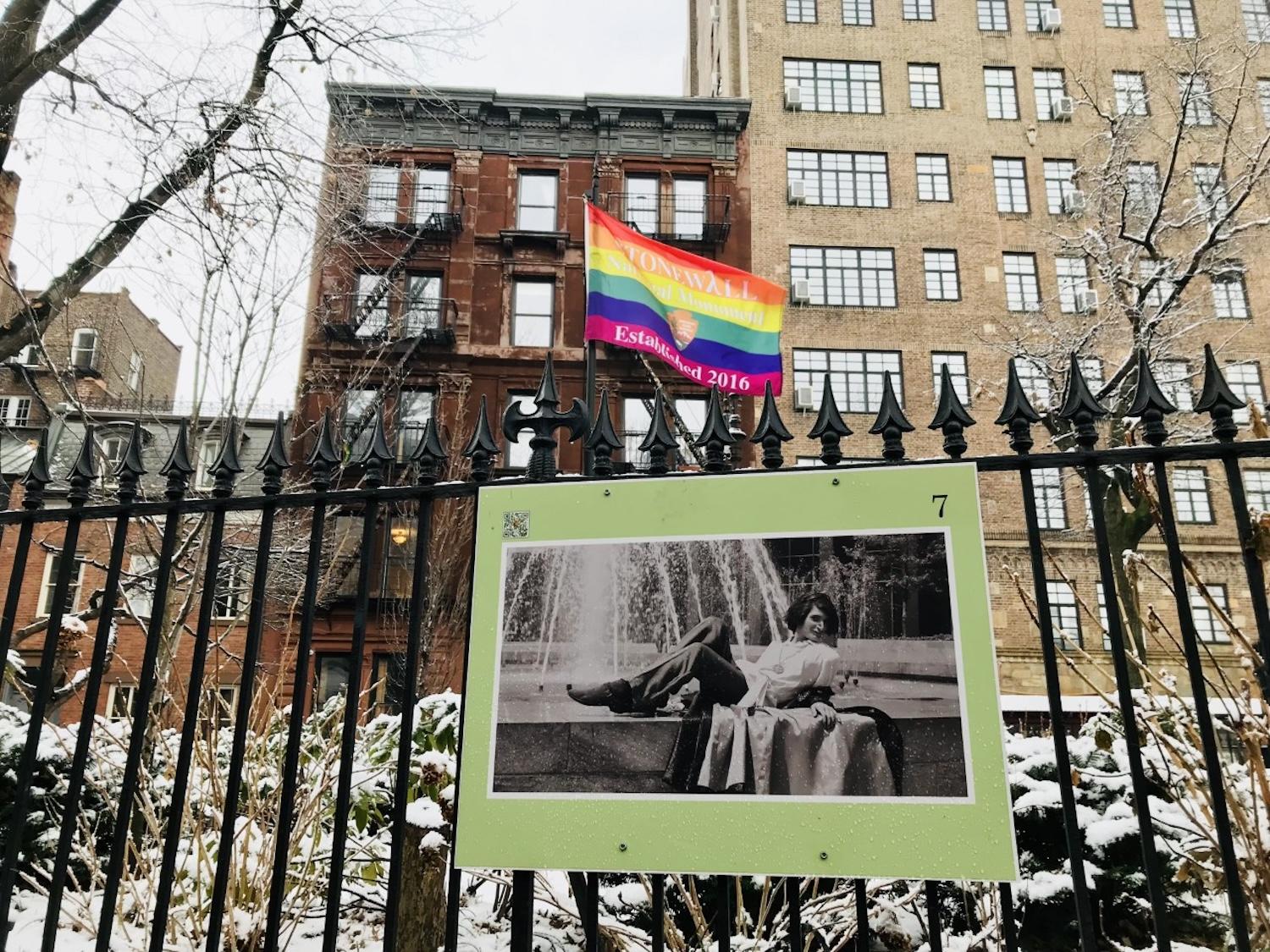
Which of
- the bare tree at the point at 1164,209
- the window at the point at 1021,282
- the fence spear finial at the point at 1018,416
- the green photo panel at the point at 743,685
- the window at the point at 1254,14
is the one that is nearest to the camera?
the green photo panel at the point at 743,685

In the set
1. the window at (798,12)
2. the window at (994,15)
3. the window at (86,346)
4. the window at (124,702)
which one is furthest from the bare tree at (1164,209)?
the window at (86,346)

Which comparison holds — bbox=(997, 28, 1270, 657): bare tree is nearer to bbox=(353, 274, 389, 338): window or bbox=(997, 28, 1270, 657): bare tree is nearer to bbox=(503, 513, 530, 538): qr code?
bbox=(353, 274, 389, 338): window

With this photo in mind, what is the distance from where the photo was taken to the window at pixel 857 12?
2959cm

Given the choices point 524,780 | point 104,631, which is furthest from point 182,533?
point 524,780

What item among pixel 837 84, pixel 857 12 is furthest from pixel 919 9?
pixel 837 84

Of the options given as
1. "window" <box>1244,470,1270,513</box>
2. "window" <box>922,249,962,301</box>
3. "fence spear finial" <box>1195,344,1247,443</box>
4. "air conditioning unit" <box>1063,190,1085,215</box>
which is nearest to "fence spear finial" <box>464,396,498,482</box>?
"fence spear finial" <box>1195,344,1247,443</box>

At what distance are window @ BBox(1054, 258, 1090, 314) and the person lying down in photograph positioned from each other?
27333 mm

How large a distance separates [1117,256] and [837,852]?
67.4ft

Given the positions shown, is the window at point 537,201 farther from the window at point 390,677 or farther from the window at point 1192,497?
the window at point 1192,497

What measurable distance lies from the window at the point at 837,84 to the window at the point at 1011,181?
417 centimetres

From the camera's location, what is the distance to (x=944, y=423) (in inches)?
109

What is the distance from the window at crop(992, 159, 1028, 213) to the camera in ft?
92.4

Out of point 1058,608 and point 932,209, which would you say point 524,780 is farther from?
point 932,209

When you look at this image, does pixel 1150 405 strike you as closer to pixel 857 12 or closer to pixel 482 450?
pixel 482 450
